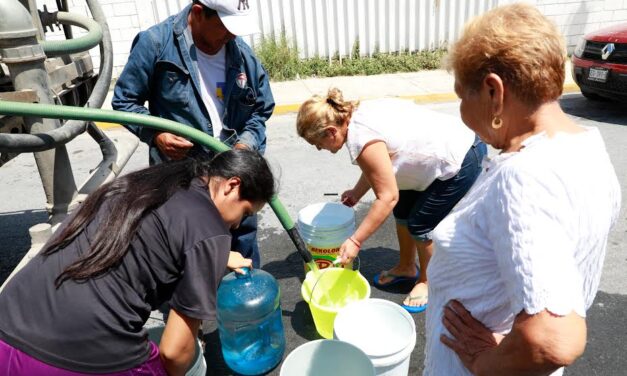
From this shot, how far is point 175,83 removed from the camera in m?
2.49

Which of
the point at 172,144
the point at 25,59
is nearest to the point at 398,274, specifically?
the point at 172,144

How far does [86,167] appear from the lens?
210 inches

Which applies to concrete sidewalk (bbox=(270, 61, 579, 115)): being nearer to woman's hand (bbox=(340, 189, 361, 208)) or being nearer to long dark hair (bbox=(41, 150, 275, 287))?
woman's hand (bbox=(340, 189, 361, 208))

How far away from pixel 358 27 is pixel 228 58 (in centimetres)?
668

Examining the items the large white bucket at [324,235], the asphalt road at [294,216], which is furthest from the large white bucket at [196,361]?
the large white bucket at [324,235]

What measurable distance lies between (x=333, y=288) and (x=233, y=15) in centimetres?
160

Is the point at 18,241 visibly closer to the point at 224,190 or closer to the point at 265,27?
the point at 224,190

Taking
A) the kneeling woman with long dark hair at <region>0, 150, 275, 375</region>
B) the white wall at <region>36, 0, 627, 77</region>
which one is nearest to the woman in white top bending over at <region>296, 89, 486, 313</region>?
the kneeling woman with long dark hair at <region>0, 150, 275, 375</region>

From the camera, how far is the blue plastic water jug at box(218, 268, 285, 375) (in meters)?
2.49

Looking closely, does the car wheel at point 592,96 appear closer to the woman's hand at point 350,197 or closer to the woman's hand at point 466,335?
the woman's hand at point 350,197

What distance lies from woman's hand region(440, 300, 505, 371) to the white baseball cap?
163cm

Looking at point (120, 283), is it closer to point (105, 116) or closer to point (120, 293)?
point (120, 293)

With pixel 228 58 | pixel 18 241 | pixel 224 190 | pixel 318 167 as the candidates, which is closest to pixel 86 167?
pixel 18 241

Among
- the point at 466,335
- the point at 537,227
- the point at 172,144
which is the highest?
the point at 537,227
